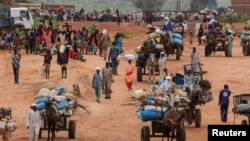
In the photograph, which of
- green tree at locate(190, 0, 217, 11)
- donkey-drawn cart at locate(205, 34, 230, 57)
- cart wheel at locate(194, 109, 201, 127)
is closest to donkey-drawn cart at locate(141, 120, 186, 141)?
cart wheel at locate(194, 109, 201, 127)

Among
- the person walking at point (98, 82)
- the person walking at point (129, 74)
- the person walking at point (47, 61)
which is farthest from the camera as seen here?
the person walking at point (47, 61)

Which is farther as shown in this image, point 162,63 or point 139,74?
point 139,74

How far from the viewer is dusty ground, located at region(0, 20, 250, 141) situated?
2364 cm

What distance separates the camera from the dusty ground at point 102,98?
23.6 metres

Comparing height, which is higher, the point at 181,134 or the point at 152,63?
the point at 152,63

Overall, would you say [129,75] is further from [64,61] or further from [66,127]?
[66,127]

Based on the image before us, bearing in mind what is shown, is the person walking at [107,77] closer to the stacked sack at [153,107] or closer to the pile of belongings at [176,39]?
the stacked sack at [153,107]

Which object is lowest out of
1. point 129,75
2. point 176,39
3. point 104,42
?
point 129,75

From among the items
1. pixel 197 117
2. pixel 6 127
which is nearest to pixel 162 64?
pixel 197 117

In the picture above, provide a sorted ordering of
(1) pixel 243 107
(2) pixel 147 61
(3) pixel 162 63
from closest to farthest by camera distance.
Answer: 1. (1) pixel 243 107
2. (3) pixel 162 63
3. (2) pixel 147 61

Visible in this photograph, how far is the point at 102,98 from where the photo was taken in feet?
97.0

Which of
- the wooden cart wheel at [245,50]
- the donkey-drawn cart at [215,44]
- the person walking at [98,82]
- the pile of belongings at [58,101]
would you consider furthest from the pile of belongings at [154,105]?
the wooden cart wheel at [245,50]

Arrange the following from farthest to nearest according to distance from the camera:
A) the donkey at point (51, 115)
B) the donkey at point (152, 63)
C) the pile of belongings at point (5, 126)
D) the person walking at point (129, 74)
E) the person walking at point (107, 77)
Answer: the donkey at point (152, 63), the person walking at point (129, 74), the person walking at point (107, 77), the donkey at point (51, 115), the pile of belongings at point (5, 126)

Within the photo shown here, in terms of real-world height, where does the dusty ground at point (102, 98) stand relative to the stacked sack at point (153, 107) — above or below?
below
